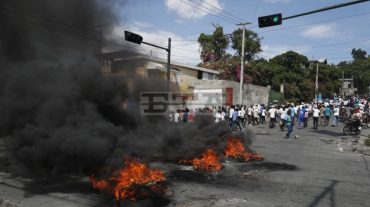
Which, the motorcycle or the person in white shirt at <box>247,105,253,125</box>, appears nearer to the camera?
the motorcycle

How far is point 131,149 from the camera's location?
294 inches

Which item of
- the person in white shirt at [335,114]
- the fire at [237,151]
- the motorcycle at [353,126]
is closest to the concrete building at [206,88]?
the person in white shirt at [335,114]

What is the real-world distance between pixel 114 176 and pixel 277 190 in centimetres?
327

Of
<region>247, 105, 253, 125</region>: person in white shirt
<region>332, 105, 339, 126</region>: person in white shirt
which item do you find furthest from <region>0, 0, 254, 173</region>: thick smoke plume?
<region>332, 105, 339, 126</region>: person in white shirt

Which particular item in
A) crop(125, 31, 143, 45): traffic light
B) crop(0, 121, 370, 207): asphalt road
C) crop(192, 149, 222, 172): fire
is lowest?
crop(0, 121, 370, 207): asphalt road

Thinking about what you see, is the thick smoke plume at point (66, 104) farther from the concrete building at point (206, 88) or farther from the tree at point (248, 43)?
the tree at point (248, 43)

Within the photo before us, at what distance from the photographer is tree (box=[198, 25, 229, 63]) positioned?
42.4 m

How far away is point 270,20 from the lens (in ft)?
42.6

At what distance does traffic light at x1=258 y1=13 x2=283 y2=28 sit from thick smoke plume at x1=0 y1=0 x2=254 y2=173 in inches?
165

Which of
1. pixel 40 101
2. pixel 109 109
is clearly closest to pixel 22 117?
pixel 40 101

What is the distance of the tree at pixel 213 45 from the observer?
42438 millimetres

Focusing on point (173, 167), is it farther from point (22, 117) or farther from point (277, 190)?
point (22, 117)

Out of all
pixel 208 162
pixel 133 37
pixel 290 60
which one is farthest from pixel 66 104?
pixel 290 60

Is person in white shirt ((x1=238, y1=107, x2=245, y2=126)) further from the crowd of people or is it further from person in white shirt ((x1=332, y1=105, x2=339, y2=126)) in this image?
person in white shirt ((x1=332, y1=105, x2=339, y2=126))
